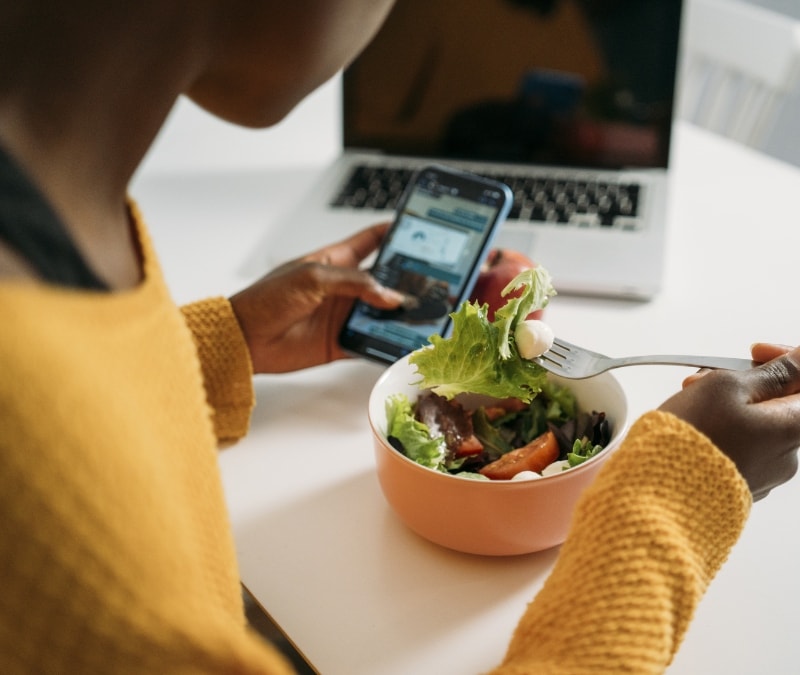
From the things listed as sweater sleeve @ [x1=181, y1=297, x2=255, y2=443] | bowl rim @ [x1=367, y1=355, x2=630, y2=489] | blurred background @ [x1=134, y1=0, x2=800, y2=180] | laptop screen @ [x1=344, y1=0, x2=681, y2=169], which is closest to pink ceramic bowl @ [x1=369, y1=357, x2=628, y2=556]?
bowl rim @ [x1=367, y1=355, x2=630, y2=489]

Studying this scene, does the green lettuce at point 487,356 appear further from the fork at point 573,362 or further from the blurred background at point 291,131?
the blurred background at point 291,131

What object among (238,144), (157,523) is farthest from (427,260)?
(238,144)

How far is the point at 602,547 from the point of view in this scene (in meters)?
0.47

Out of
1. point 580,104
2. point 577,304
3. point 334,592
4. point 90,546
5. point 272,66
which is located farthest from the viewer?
point 580,104

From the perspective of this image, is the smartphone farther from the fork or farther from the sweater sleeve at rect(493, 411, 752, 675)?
the sweater sleeve at rect(493, 411, 752, 675)

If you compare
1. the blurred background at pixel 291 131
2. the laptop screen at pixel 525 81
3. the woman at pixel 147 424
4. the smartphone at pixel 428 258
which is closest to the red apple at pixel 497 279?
the smartphone at pixel 428 258

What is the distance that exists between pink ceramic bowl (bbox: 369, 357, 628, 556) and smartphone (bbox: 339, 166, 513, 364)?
181 mm

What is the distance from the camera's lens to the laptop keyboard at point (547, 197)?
1001 mm

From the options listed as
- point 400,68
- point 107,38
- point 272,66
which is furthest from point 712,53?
point 107,38

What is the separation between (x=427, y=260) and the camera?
791 mm

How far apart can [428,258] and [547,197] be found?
0.32 m

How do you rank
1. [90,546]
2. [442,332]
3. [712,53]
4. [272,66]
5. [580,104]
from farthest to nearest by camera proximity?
1. [712,53]
2. [580,104]
3. [442,332]
4. [272,66]
5. [90,546]

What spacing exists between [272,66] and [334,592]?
13.0 inches

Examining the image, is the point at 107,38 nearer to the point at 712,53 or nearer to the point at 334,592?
the point at 334,592
